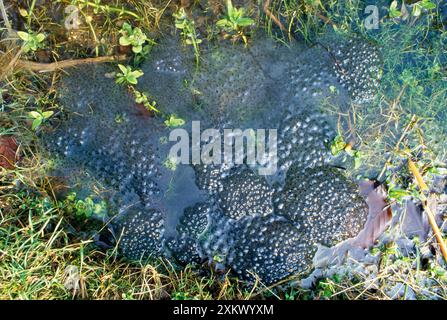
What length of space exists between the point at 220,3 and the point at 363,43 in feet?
2.34

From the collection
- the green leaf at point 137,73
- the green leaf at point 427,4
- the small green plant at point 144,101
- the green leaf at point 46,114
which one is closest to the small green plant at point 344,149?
the green leaf at point 427,4

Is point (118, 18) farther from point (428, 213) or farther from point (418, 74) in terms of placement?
point (428, 213)

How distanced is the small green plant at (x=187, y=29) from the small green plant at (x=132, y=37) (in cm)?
17

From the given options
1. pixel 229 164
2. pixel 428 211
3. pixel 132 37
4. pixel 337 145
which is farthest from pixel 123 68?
pixel 428 211

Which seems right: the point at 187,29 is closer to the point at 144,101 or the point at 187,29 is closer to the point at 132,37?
the point at 132,37

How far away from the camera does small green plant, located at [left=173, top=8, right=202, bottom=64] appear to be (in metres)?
1.98

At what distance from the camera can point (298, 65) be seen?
2049 millimetres

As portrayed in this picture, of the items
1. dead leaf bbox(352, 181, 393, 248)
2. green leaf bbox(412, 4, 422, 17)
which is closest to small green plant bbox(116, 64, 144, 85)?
dead leaf bbox(352, 181, 393, 248)

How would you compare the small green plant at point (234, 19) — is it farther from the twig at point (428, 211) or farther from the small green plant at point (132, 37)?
the twig at point (428, 211)

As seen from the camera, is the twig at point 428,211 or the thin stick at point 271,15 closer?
the twig at point 428,211

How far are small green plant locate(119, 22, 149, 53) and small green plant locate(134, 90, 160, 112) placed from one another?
20cm

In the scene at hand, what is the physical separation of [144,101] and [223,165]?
48 centimetres

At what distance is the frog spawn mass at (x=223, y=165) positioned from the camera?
198 centimetres
